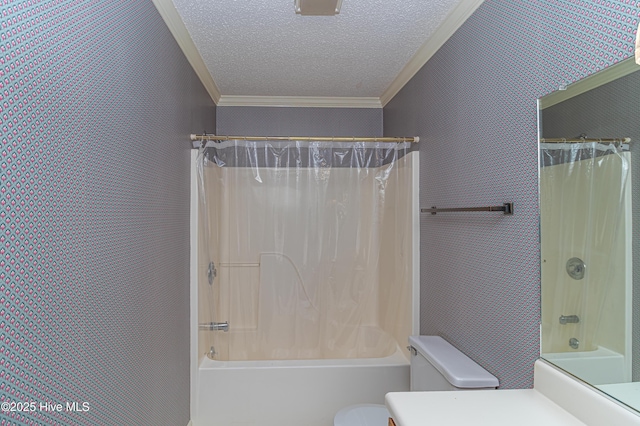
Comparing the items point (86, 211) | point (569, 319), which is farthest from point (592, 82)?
point (86, 211)

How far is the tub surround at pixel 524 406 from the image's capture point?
1011 millimetres

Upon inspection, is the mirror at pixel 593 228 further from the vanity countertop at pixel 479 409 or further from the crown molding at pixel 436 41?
the crown molding at pixel 436 41

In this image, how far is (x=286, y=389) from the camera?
7.93ft

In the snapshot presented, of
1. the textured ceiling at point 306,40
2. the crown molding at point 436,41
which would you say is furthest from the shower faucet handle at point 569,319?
the textured ceiling at point 306,40

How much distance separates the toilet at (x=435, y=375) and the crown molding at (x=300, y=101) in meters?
2.15

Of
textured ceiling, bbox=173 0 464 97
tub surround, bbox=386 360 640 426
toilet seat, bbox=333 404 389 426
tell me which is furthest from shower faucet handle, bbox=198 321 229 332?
textured ceiling, bbox=173 0 464 97

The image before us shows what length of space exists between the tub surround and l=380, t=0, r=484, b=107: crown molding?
154 centimetres

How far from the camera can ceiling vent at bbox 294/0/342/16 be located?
1.73m

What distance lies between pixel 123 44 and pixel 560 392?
182 cm

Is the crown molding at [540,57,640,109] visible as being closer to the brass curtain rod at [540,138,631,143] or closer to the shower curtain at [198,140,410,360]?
the brass curtain rod at [540,138,631,143]

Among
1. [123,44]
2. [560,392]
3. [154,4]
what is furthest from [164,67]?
[560,392]

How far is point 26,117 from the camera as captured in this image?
0.83 m

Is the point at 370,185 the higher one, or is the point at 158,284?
the point at 370,185

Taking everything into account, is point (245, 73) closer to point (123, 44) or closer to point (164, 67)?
point (164, 67)
